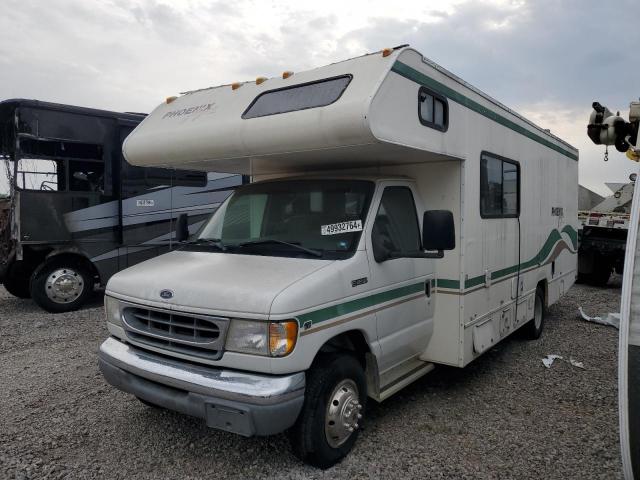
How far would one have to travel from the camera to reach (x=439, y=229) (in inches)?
147

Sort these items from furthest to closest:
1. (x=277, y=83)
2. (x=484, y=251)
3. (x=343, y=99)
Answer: (x=484, y=251) < (x=277, y=83) < (x=343, y=99)

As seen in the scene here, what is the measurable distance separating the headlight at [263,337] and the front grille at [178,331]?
3.6 inches

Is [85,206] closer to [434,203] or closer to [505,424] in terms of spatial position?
[434,203]

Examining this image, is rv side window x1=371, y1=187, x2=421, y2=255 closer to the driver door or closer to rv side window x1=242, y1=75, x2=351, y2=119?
the driver door

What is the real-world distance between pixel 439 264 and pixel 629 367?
7.50 feet

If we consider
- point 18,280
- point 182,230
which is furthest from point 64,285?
point 182,230

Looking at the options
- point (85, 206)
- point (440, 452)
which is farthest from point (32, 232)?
point (440, 452)

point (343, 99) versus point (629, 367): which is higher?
point (343, 99)

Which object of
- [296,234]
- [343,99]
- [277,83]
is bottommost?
[296,234]

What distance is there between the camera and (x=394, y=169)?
4.77 meters

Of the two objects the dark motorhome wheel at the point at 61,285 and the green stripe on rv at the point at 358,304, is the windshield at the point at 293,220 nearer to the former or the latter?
the green stripe on rv at the point at 358,304

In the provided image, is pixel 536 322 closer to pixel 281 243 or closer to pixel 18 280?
pixel 281 243

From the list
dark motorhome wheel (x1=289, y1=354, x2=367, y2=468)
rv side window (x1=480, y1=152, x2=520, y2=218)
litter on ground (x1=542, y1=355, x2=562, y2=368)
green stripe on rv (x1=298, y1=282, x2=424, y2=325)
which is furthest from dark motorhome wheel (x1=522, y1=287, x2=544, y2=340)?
dark motorhome wheel (x1=289, y1=354, x2=367, y2=468)

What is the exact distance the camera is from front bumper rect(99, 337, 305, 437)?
300 centimetres
